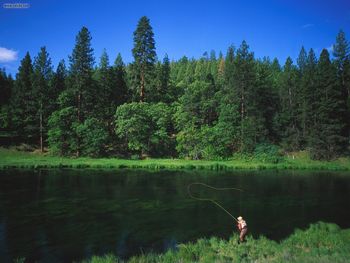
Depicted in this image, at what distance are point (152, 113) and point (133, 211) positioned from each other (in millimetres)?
39595

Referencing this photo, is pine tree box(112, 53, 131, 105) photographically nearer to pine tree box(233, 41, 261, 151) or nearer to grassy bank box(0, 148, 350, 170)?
grassy bank box(0, 148, 350, 170)

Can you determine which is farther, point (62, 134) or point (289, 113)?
point (289, 113)

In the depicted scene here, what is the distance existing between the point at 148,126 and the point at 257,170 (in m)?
22.8

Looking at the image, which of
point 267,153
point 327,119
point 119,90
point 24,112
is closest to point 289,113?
point 327,119

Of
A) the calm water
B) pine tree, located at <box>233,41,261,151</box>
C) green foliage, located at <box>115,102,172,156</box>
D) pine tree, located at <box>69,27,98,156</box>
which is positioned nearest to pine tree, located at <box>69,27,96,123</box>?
pine tree, located at <box>69,27,98,156</box>

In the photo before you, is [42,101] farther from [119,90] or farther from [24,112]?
[119,90]

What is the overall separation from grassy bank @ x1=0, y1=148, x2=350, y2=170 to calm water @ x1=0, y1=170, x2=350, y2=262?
8.18 metres

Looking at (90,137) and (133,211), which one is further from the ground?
(90,137)

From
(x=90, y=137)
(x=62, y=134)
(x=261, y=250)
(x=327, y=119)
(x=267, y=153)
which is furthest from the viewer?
(x=267, y=153)

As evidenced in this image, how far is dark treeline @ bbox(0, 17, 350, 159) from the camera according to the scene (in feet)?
186

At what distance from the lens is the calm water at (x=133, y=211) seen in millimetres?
15656

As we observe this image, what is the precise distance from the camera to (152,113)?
6044 cm

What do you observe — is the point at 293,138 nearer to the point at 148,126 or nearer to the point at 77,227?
the point at 148,126

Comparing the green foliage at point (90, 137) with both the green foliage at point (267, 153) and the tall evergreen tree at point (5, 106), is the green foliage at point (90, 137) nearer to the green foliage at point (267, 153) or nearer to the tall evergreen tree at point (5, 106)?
the tall evergreen tree at point (5, 106)
